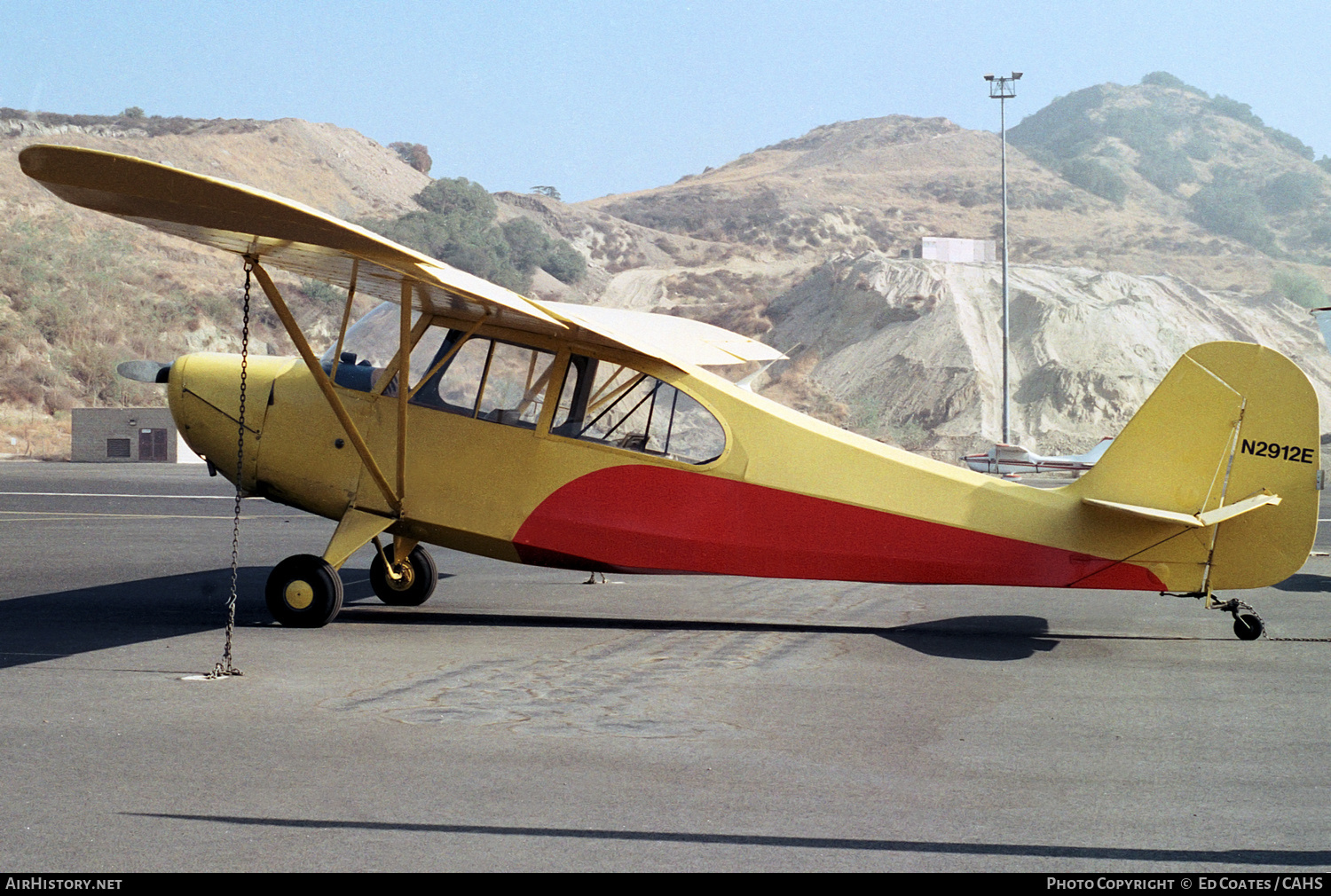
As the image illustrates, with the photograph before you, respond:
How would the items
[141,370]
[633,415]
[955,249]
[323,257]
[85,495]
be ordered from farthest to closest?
[955,249] → [85,495] → [141,370] → [633,415] → [323,257]

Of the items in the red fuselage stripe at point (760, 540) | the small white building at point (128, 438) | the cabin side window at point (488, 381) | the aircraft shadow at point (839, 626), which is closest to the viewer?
the red fuselage stripe at point (760, 540)

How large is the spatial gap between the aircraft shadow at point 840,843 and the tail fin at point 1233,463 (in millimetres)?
4559

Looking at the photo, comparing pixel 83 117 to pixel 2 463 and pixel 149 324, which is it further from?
pixel 2 463

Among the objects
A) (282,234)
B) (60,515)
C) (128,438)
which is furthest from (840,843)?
(128,438)

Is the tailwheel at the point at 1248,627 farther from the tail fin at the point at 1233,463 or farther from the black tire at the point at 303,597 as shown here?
the black tire at the point at 303,597

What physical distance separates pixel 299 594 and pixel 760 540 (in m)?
3.72

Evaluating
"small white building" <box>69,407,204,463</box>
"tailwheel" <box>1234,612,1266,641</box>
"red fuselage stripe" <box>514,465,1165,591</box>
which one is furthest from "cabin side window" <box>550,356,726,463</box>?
"small white building" <box>69,407,204,463</box>

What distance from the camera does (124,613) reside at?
10094mm

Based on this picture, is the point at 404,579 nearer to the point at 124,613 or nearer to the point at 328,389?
the point at 328,389

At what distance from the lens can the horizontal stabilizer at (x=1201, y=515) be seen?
8.26 meters

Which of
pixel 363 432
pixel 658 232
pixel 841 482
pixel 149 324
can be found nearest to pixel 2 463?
pixel 149 324

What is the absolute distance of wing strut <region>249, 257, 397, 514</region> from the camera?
8875 millimetres

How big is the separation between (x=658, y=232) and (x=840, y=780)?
4498 inches

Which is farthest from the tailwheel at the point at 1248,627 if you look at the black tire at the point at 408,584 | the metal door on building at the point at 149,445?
the metal door on building at the point at 149,445
